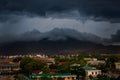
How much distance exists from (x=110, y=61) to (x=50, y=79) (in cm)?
2223

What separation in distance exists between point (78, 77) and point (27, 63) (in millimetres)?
9248

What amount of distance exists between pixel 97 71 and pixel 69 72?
10.8 feet

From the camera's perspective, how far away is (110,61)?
Answer: 5638 centimetres

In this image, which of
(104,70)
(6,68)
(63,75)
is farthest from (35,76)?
(6,68)

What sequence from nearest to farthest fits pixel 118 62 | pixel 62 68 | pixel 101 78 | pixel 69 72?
1. pixel 101 78
2. pixel 69 72
3. pixel 62 68
4. pixel 118 62

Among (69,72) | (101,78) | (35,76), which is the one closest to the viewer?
(101,78)

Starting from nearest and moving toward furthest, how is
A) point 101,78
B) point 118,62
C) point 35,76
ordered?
point 101,78
point 35,76
point 118,62

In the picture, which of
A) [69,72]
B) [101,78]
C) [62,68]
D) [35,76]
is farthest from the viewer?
[62,68]

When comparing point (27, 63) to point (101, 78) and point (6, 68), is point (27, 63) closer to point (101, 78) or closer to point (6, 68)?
point (6, 68)

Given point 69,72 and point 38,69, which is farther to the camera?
point 38,69

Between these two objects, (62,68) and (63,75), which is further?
(62,68)

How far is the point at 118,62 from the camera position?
54.8m

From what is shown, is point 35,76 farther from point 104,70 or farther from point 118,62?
point 118,62

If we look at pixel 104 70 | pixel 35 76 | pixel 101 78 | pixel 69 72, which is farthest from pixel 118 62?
pixel 101 78
